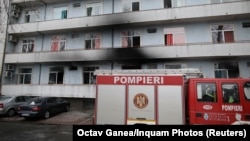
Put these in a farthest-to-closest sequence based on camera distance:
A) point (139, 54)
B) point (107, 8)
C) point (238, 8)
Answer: point (107, 8)
point (139, 54)
point (238, 8)

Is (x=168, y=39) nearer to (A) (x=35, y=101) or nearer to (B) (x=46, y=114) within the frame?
(B) (x=46, y=114)

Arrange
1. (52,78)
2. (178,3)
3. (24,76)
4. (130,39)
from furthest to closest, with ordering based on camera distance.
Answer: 1. (24,76)
2. (52,78)
3. (130,39)
4. (178,3)

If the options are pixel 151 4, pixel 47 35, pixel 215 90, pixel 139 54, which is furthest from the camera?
pixel 47 35

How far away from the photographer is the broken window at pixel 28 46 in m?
21.9

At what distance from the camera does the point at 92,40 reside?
65.3ft

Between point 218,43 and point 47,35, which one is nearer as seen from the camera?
point 218,43

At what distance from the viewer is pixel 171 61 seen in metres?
17.0

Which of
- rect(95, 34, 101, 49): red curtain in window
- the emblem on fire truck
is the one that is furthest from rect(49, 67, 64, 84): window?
the emblem on fire truck

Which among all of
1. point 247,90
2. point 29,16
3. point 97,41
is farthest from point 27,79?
point 247,90

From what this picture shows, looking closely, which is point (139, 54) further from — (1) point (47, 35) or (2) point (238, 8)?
(1) point (47, 35)

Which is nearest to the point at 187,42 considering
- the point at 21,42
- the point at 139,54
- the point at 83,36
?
the point at 139,54

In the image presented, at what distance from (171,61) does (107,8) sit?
26.1 ft

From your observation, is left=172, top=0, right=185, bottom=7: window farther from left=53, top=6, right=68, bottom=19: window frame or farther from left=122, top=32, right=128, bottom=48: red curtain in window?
left=53, top=6, right=68, bottom=19: window frame

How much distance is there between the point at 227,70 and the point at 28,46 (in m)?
19.1
